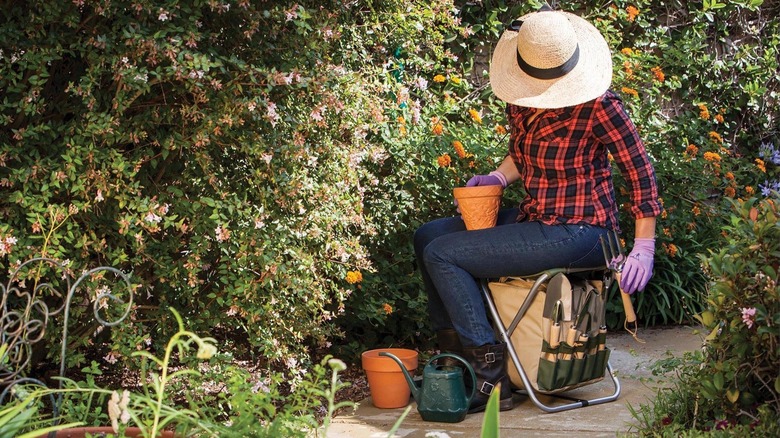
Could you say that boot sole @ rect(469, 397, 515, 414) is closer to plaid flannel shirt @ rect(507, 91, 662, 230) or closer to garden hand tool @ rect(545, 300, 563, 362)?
garden hand tool @ rect(545, 300, 563, 362)

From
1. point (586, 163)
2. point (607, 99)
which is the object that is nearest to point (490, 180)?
point (586, 163)

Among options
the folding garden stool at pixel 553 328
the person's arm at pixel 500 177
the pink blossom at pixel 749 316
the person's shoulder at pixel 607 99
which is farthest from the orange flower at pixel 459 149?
the pink blossom at pixel 749 316

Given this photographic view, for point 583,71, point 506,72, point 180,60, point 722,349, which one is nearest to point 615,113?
point 583,71

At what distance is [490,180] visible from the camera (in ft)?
13.1

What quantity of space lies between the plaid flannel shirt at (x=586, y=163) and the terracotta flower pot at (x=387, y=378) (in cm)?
75

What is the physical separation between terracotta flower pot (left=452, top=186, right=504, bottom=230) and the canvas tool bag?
9.5 inches

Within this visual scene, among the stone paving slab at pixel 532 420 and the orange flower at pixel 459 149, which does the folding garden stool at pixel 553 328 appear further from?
the orange flower at pixel 459 149

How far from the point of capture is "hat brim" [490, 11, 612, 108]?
3.48m

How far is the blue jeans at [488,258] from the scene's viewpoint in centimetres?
348

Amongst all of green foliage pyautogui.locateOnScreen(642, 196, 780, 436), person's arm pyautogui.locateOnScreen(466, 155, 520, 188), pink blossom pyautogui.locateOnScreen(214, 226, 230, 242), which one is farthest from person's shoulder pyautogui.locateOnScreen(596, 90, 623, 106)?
pink blossom pyautogui.locateOnScreen(214, 226, 230, 242)

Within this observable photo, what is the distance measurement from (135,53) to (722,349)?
197 cm

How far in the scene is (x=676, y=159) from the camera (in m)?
5.39

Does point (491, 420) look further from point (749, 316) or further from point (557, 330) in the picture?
point (557, 330)

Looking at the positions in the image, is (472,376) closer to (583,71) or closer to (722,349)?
(722,349)
